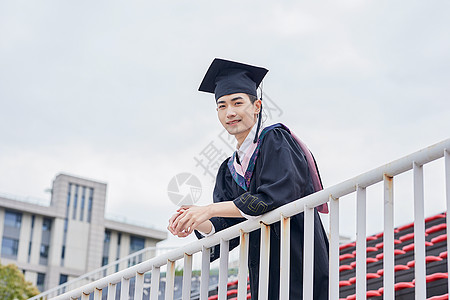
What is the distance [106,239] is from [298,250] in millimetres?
52425

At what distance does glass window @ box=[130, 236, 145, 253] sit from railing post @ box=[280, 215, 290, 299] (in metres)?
53.0

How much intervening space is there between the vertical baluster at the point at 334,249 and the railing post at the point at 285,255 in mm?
230

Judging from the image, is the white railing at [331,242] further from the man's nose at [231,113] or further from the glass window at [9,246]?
the glass window at [9,246]

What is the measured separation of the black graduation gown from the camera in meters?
2.91

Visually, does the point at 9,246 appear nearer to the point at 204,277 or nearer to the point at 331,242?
the point at 204,277

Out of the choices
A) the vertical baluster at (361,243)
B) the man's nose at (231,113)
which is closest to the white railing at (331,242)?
the vertical baluster at (361,243)

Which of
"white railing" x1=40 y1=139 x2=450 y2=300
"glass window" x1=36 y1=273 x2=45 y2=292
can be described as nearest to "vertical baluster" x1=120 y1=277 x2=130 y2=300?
"white railing" x1=40 y1=139 x2=450 y2=300

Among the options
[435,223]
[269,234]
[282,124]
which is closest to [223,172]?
[282,124]

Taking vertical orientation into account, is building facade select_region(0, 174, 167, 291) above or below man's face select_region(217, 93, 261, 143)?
above

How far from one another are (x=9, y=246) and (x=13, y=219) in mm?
1705

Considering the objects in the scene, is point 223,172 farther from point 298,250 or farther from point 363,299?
point 363,299

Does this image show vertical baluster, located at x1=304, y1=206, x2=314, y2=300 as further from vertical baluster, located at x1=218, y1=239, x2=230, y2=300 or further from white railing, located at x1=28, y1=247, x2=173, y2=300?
white railing, located at x1=28, y1=247, x2=173, y2=300

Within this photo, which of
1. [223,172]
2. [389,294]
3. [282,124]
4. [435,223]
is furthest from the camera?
[435,223]

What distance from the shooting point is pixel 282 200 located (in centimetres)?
289
